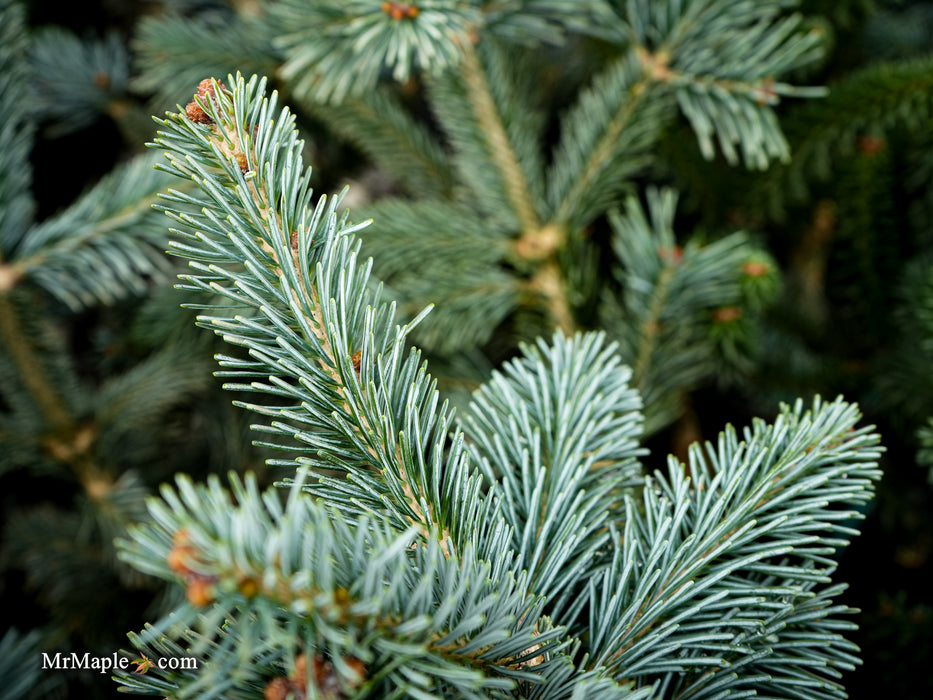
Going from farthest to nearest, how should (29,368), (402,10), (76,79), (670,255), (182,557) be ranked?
(76,79), (29,368), (670,255), (402,10), (182,557)

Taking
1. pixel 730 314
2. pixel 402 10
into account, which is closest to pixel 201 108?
pixel 402 10

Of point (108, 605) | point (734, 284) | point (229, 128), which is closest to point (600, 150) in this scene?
point (734, 284)

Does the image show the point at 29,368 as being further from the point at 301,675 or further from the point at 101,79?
the point at 301,675

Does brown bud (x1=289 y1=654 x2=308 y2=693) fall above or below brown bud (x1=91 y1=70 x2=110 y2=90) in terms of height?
below

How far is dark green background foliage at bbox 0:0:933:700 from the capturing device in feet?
2.35

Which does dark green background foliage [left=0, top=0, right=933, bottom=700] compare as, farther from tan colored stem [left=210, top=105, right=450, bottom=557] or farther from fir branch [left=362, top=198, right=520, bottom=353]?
tan colored stem [left=210, top=105, right=450, bottom=557]

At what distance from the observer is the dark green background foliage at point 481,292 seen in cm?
72

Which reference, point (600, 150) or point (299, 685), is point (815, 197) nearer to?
point (600, 150)

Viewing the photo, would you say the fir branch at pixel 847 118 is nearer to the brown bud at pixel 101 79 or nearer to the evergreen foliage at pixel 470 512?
the evergreen foliage at pixel 470 512

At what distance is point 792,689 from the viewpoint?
0.41m

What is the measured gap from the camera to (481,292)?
0.77 meters

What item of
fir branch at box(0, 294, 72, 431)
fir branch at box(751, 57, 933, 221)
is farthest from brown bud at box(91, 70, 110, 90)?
fir branch at box(751, 57, 933, 221)

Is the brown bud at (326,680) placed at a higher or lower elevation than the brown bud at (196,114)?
lower

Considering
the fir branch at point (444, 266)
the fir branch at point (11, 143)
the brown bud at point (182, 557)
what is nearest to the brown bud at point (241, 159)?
the brown bud at point (182, 557)
